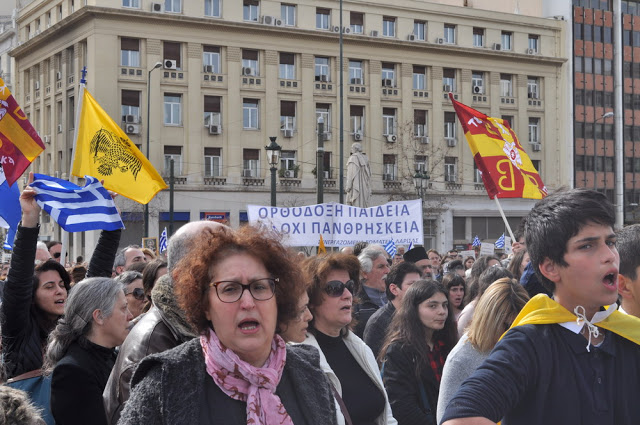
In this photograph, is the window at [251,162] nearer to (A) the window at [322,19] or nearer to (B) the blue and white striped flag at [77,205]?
(A) the window at [322,19]

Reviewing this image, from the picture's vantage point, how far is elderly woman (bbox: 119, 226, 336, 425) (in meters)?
2.68

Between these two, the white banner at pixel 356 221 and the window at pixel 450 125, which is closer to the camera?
the white banner at pixel 356 221

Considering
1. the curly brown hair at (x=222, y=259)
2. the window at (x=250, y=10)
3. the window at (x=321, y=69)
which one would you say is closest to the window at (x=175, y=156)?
the window at (x=250, y=10)

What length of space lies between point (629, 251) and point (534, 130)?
5144 centimetres

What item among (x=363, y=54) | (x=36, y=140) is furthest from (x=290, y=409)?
(x=363, y=54)

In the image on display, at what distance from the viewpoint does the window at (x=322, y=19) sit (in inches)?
1844

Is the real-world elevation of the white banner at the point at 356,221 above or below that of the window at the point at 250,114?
below

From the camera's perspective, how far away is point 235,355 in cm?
277

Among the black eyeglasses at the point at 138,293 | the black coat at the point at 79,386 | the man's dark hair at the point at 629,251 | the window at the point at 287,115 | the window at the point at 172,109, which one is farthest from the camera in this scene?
the window at the point at 287,115

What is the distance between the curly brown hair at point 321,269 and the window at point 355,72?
141ft

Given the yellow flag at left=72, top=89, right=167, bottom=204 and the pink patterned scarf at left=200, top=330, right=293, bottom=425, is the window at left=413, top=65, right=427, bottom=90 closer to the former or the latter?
the yellow flag at left=72, top=89, right=167, bottom=204

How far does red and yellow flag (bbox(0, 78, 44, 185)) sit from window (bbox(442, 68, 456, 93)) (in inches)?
1684

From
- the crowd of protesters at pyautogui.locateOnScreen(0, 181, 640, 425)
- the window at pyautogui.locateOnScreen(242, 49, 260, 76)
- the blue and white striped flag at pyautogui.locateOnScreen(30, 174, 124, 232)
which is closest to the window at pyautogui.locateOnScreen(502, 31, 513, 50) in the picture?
the window at pyautogui.locateOnScreen(242, 49, 260, 76)

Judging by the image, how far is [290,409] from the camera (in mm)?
2848
